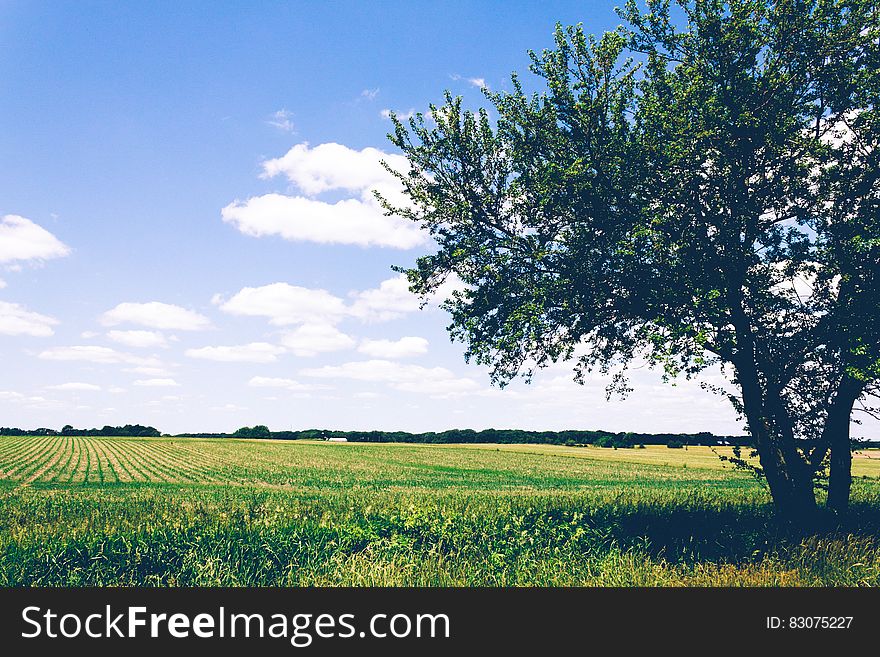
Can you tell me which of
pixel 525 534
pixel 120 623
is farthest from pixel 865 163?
pixel 120 623

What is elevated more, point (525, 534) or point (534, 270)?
point (534, 270)

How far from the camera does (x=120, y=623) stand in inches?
288

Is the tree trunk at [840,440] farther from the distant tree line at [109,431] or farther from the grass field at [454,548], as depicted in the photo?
the distant tree line at [109,431]

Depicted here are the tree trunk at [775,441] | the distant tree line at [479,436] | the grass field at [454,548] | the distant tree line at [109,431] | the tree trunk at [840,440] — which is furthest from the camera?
the distant tree line at [109,431]

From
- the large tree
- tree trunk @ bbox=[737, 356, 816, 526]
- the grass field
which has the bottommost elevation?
the grass field

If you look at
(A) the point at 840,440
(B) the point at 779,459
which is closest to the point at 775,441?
(B) the point at 779,459

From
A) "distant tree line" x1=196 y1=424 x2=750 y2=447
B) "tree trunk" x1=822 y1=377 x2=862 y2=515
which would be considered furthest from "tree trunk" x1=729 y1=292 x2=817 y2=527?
"distant tree line" x1=196 y1=424 x2=750 y2=447

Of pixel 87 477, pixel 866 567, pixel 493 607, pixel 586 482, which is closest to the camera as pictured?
pixel 493 607

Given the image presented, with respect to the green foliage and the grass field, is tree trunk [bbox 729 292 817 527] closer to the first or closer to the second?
the grass field

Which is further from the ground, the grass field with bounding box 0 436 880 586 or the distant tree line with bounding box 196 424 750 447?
the grass field with bounding box 0 436 880 586

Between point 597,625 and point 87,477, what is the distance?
46.3 metres

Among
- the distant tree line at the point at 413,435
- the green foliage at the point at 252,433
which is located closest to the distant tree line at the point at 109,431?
the distant tree line at the point at 413,435

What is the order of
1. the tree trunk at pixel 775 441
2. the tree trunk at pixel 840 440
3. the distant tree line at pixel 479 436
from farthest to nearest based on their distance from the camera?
the distant tree line at pixel 479 436, the tree trunk at pixel 840 440, the tree trunk at pixel 775 441

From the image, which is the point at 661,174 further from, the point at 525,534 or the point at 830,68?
the point at 525,534
